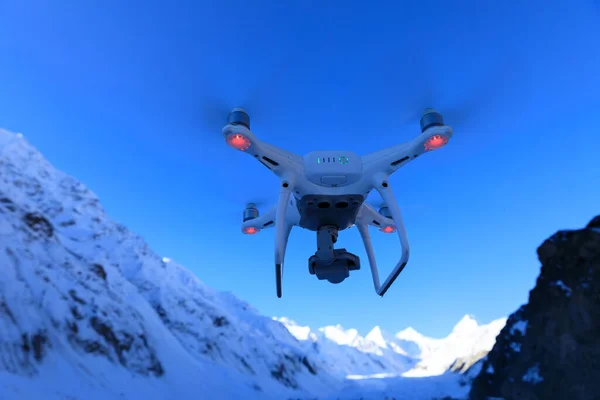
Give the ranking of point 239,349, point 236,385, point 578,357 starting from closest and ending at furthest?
point 578,357 → point 236,385 → point 239,349

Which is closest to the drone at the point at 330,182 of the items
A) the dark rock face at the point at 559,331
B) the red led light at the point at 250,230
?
the red led light at the point at 250,230

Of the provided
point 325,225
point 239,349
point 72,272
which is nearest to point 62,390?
point 72,272

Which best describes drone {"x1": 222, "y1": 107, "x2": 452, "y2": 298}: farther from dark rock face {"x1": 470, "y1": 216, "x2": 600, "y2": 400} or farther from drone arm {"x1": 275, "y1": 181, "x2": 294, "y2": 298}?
dark rock face {"x1": 470, "y1": 216, "x2": 600, "y2": 400}

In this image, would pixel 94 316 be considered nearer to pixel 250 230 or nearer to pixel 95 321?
pixel 95 321

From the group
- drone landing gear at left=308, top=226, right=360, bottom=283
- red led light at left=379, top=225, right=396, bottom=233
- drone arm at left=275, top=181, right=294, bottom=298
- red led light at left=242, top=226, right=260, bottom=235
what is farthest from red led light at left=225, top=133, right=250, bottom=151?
red led light at left=379, top=225, right=396, bottom=233

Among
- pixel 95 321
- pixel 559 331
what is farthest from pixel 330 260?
pixel 95 321

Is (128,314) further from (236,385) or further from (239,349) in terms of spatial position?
(239,349)
